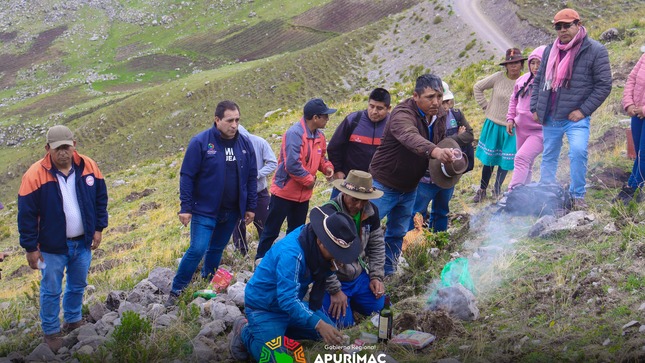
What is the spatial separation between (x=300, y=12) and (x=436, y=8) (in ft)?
97.3

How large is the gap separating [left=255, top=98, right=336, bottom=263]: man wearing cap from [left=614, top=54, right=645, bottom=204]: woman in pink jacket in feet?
10.0

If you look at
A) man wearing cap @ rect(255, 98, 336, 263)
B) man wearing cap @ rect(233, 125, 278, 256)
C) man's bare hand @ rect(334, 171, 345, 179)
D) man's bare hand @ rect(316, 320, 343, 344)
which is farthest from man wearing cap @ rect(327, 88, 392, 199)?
man's bare hand @ rect(316, 320, 343, 344)

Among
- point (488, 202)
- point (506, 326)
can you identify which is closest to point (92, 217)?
point (506, 326)

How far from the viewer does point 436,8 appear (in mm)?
42656

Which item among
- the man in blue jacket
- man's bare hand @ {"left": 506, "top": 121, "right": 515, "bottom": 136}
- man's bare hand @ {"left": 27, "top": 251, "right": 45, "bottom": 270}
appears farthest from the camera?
man's bare hand @ {"left": 506, "top": 121, "right": 515, "bottom": 136}

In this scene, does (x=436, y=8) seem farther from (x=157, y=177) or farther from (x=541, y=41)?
(x=157, y=177)

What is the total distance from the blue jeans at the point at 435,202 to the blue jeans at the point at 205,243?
1.97m

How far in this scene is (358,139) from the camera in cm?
689

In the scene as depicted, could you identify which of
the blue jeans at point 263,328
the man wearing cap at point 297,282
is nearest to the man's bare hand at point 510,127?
the man wearing cap at point 297,282

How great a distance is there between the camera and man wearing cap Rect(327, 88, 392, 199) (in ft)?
22.4

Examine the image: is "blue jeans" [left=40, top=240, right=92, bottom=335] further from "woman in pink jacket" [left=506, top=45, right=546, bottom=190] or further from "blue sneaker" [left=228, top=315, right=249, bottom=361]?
"woman in pink jacket" [left=506, top=45, right=546, bottom=190]

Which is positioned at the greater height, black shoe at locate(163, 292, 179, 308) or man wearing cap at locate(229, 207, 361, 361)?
man wearing cap at locate(229, 207, 361, 361)

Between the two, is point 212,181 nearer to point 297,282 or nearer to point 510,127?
point 297,282

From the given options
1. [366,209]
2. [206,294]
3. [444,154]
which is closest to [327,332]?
[366,209]
